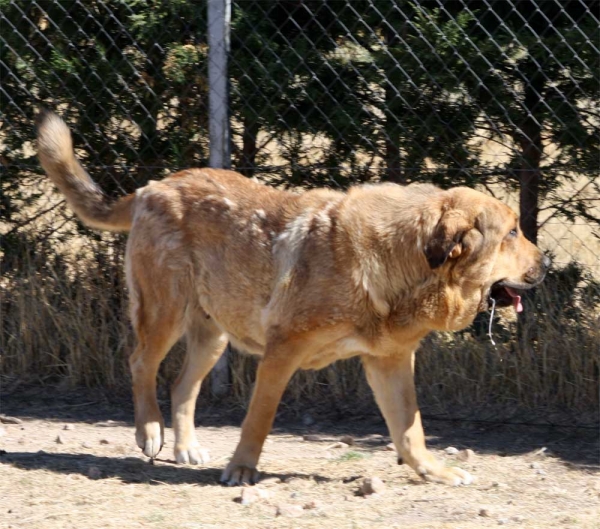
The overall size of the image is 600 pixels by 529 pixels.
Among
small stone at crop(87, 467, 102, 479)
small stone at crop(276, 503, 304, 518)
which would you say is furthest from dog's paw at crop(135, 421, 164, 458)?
small stone at crop(276, 503, 304, 518)

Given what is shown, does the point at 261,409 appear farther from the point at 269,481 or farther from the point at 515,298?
the point at 515,298

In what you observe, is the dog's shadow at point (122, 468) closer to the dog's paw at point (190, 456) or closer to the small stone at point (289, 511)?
the dog's paw at point (190, 456)

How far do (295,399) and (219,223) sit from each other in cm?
187

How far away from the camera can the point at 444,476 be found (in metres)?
5.18

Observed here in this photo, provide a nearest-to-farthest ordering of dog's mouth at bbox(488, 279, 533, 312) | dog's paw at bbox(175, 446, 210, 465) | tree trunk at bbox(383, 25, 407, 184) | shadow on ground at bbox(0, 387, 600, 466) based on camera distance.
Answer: dog's mouth at bbox(488, 279, 533, 312) < dog's paw at bbox(175, 446, 210, 465) < shadow on ground at bbox(0, 387, 600, 466) < tree trunk at bbox(383, 25, 407, 184)

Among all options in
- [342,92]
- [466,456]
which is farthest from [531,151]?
[466,456]

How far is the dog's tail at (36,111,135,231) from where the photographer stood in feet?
19.5

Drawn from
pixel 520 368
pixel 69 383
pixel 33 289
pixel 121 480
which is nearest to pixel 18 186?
pixel 33 289

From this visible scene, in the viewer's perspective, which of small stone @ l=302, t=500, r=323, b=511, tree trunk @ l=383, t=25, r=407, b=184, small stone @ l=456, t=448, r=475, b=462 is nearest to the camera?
small stone @ l=302, t=500, r=323, b=511

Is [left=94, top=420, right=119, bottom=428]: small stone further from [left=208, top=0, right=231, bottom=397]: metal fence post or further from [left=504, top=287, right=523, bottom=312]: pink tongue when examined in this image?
[left=504, top=287, right=523, bottom=312]: pink tongue

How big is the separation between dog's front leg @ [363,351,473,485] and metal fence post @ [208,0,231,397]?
1999 millimetres

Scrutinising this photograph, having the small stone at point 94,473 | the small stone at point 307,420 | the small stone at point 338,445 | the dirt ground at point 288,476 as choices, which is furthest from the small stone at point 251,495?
Result: the small stone at point 307,420

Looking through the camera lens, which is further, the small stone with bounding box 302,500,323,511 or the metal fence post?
the metal fence post

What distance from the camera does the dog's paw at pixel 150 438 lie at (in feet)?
18.0
